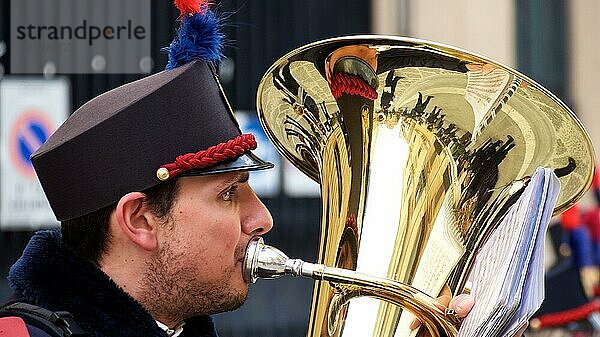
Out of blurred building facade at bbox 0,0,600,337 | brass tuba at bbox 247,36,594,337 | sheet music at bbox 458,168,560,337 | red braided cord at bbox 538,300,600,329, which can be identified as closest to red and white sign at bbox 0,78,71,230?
blurred building facade at bbox 0,0,600,337

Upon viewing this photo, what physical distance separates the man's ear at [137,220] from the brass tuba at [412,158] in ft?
1.15

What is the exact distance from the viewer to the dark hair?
1.90 m

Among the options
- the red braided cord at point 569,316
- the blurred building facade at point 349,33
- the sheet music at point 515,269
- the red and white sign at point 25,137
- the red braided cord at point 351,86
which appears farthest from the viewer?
the blurred building facade at point 349,33

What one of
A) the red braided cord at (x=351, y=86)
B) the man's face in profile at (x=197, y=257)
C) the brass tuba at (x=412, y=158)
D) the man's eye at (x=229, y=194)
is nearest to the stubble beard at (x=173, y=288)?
the man's face in profile at (x=197, y=257)

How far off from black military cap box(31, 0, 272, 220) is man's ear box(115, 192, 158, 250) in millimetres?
15

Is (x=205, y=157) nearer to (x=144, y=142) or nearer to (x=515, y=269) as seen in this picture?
(x=144, y=142)

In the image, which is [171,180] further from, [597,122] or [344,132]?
[597,122]

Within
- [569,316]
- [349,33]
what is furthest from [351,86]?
[349,33]

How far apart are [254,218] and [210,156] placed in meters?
0.14

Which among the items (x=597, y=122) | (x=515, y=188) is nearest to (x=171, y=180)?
(x=515, y=188)

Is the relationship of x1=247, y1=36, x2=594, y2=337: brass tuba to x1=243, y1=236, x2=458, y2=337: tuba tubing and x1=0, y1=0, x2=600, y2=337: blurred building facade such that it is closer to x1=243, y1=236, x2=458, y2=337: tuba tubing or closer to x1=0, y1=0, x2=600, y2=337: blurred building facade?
x1=243, y1=236, x2=458, y2=337: tuba tubing

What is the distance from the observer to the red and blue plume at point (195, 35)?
1980mm

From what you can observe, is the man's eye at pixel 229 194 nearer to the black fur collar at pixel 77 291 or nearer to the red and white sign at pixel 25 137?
the black fur collar at pixel 77 291

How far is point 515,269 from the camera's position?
6.08 feet
